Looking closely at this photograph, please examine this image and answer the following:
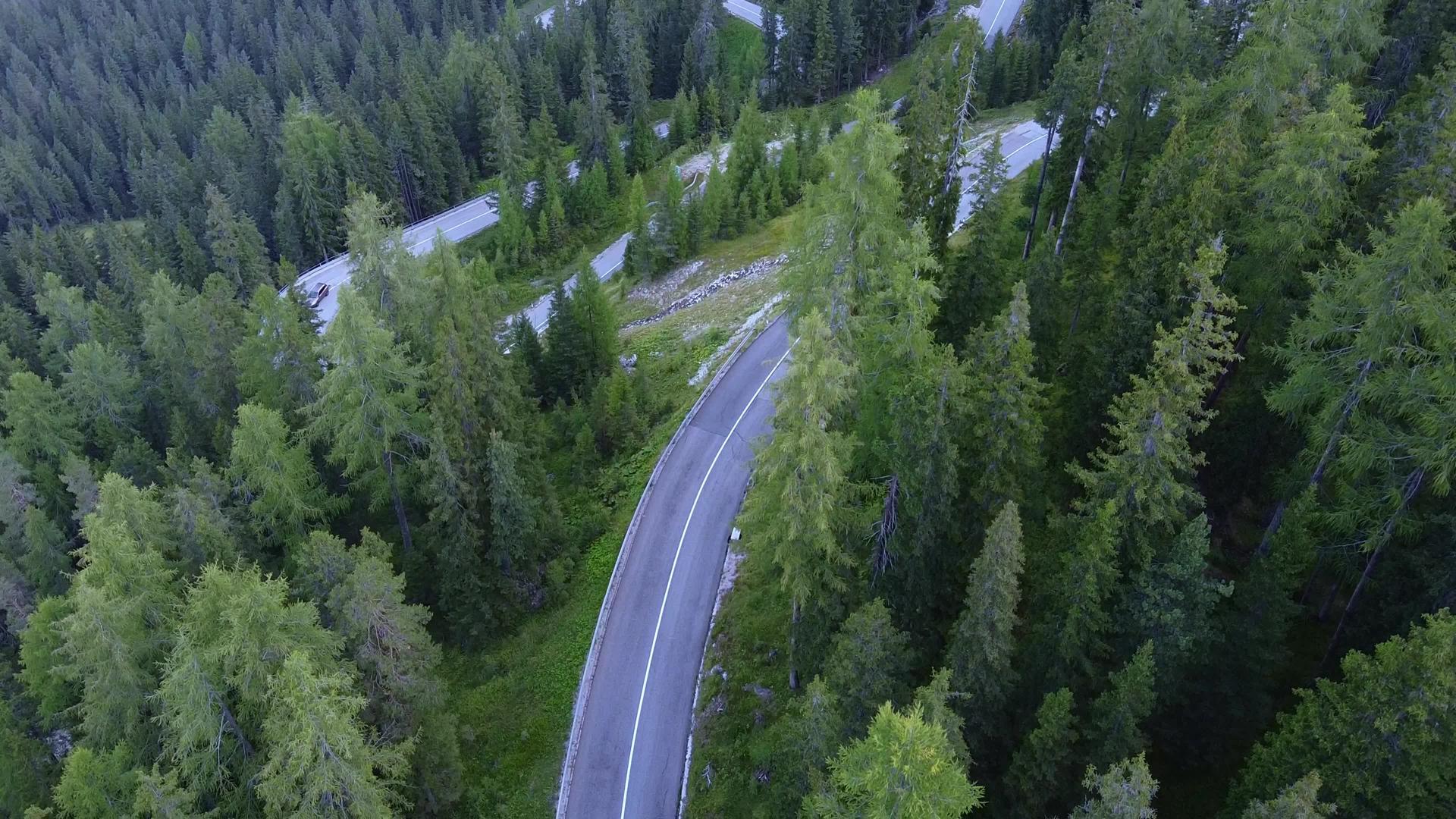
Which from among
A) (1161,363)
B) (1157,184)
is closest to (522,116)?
(1157,184)

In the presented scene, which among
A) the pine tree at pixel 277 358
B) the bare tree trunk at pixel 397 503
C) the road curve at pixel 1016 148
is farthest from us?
the road curve at pixel 1016 148

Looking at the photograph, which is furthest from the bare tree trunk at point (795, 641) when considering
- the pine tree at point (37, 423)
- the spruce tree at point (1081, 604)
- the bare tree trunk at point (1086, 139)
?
the pine tree at point (37, 423)

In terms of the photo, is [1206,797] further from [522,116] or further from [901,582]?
[522,116]

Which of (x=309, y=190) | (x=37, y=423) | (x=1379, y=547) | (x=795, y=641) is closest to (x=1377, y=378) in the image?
(x=1379, y=547)

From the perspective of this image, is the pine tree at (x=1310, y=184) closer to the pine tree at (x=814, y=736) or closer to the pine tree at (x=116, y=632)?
the pine tree at (x=814, y=736)

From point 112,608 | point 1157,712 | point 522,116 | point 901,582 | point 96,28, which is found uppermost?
point 96,28

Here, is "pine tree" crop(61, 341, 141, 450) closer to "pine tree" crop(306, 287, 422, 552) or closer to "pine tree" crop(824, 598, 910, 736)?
"pine tree" crop(306, 287, 422, 552)
